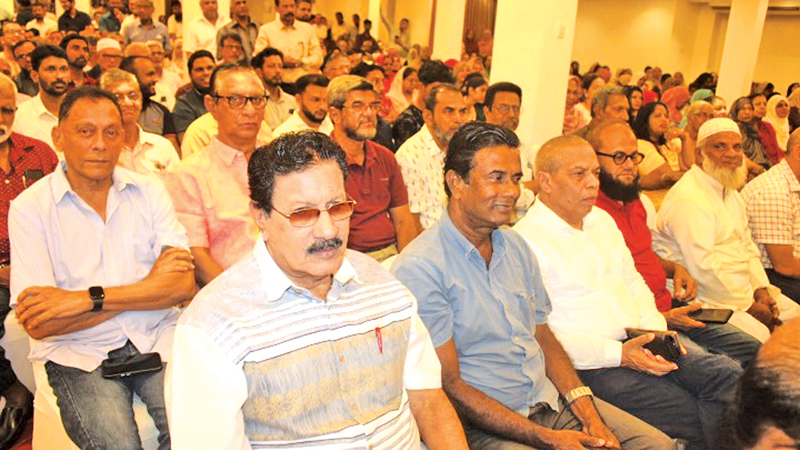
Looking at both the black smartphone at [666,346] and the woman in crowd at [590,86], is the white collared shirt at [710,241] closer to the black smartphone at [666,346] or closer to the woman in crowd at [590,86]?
the black smartphone at [666,346]

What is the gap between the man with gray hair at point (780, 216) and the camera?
3.85m

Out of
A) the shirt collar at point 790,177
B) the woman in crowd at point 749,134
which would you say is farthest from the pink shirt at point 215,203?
the woman in crowd at point 749,134

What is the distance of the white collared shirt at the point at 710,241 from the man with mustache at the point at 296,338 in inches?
87.1

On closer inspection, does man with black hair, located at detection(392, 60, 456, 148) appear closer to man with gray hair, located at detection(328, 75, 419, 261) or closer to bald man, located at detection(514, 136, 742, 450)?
man with gray hair, located at detection(328, 75, 419, 261)

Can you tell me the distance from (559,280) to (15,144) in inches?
97.7

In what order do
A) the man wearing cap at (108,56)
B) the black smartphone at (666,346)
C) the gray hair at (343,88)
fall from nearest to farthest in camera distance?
the black smartphone at (666,346), the gray hair at (343,88), the man wearing cap at (108,56)

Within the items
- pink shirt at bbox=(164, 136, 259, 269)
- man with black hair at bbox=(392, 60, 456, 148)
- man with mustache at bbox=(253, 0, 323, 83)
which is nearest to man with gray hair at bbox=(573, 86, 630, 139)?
man with black hair at bbox=(392, 60, 456, 148)

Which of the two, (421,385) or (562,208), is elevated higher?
(562,208)

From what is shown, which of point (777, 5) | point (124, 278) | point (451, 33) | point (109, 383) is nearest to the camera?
point (109, 383)

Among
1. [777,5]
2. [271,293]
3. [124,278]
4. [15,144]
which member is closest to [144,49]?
[15,144]

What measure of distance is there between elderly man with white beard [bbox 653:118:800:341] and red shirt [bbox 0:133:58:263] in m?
3.15

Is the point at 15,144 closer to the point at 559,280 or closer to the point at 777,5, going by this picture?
the point at 559,280

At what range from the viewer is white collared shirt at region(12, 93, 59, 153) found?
3.95m

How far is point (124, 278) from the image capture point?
2404mm
